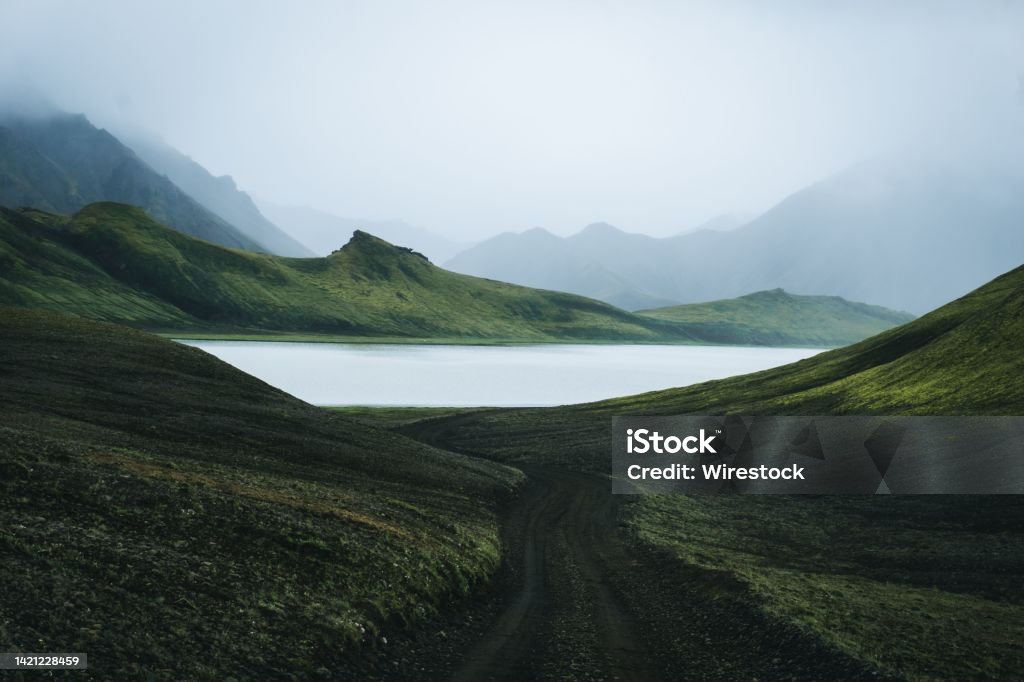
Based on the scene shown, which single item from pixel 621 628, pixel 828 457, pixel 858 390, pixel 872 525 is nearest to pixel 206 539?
pixel 621 628

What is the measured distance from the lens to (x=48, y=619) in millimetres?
18062

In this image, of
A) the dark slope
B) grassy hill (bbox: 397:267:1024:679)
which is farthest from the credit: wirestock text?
the dark slope

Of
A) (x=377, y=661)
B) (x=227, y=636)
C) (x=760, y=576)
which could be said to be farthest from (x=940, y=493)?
(x=227, y=636)

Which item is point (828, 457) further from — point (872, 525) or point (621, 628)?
point (621, 628)

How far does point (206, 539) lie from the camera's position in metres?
26.6

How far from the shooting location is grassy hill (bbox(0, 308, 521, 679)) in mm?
19297

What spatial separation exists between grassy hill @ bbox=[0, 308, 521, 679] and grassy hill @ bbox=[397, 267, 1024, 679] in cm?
1373

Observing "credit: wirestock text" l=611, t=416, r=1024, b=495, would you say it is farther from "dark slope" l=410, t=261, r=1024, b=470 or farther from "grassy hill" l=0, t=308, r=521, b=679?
"grassy hill" l=0, t=308, r=521, b=679

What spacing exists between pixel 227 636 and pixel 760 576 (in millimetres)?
24935

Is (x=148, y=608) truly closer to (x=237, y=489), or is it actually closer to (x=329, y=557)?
(x=329, y=557)

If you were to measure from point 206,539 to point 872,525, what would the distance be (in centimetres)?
Answer: 4322

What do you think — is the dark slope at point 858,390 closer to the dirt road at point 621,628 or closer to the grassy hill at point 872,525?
the grassy hill at point 872,525

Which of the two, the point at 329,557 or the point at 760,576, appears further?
the point at 760,576

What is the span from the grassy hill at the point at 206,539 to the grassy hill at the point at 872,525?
541 inches
